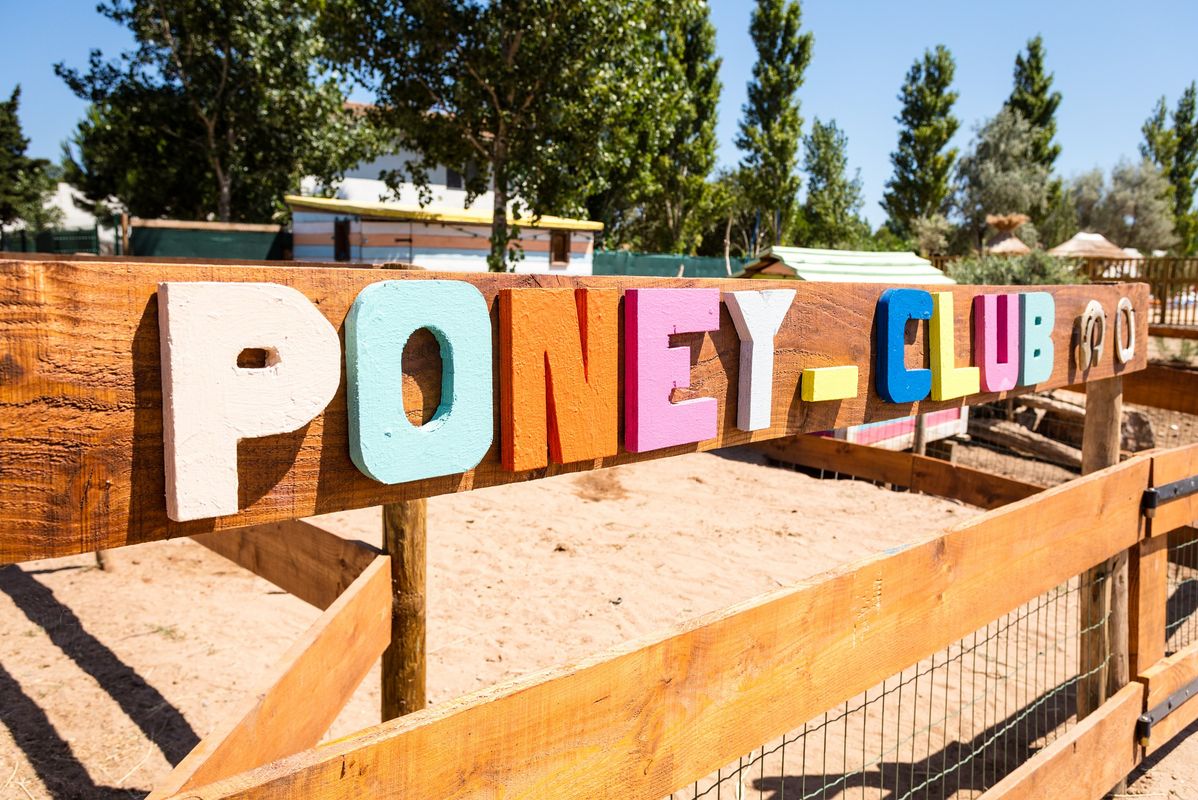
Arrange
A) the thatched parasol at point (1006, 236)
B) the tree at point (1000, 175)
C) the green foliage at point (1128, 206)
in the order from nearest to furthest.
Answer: the thatched parasol at point (1006, 236), the tree at point (1000, 175), the green foliage at point (1128, 206)

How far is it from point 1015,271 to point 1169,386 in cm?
1162

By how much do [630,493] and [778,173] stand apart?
25.9 meters

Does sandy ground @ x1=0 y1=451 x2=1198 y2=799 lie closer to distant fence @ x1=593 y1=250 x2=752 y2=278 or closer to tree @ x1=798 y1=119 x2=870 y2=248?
distant fence @ x1=593 y1=250 x2=752 y2=278

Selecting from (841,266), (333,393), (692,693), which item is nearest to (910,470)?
(841,266)

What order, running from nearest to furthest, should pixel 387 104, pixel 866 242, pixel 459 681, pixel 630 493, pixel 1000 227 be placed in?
pixel 459 681, pixel 630 493, pixel 387 104, pixel 1000 227, pixel 866 242

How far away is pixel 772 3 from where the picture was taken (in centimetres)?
3131

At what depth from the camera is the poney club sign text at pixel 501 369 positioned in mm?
1043

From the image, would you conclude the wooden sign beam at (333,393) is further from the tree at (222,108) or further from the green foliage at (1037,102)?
the green foliage at (1037,102)

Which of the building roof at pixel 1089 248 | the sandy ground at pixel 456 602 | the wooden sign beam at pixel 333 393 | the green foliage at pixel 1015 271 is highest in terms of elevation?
the building roof at pixel 1089 248

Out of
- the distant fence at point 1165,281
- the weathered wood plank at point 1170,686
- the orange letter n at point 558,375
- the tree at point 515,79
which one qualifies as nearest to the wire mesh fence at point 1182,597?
the weathered wood plank at point 1170,686

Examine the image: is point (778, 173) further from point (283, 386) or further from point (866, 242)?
point (283, 386)

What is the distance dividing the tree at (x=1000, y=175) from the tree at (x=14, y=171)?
131 ft

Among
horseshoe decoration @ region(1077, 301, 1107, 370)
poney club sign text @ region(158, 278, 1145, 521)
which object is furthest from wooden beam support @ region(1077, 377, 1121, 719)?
poney club sign text @ region(158, 278, 1145, 521)

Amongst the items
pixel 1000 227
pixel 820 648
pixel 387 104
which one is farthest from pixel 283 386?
pixel 1000 227
